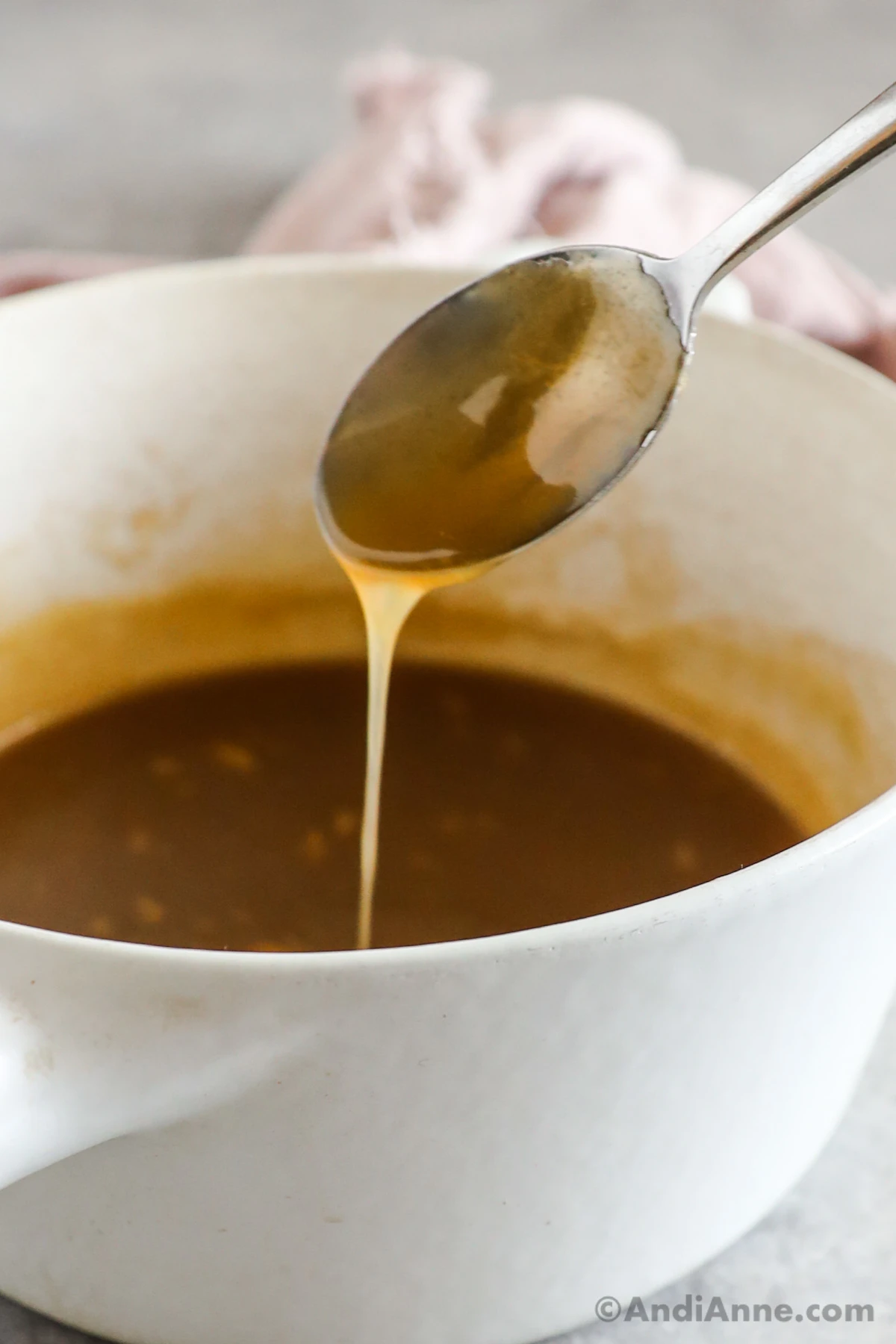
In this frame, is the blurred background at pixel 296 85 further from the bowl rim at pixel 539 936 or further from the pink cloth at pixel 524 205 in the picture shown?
the bowl rim at pixel 539 936

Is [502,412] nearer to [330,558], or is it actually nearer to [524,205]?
[330,558]

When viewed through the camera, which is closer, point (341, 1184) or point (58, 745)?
point (341, 1184)

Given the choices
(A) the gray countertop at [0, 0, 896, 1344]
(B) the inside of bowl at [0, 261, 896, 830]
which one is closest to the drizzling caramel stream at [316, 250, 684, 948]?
(B) the inside of bowl at [0, 261, 896, 830]

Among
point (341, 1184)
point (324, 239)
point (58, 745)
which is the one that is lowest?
point (58, 745)

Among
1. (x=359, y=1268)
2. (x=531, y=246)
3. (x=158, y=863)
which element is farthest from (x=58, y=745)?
(x=359, y=1268)

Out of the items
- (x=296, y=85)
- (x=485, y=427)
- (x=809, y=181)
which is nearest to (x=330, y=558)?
(x=485, y=427)

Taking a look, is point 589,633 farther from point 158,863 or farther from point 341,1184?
point 341,1184

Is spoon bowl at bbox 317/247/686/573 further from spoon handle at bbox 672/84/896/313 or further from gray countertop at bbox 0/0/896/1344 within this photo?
gray countertop at bbox 0/0/896/1344
